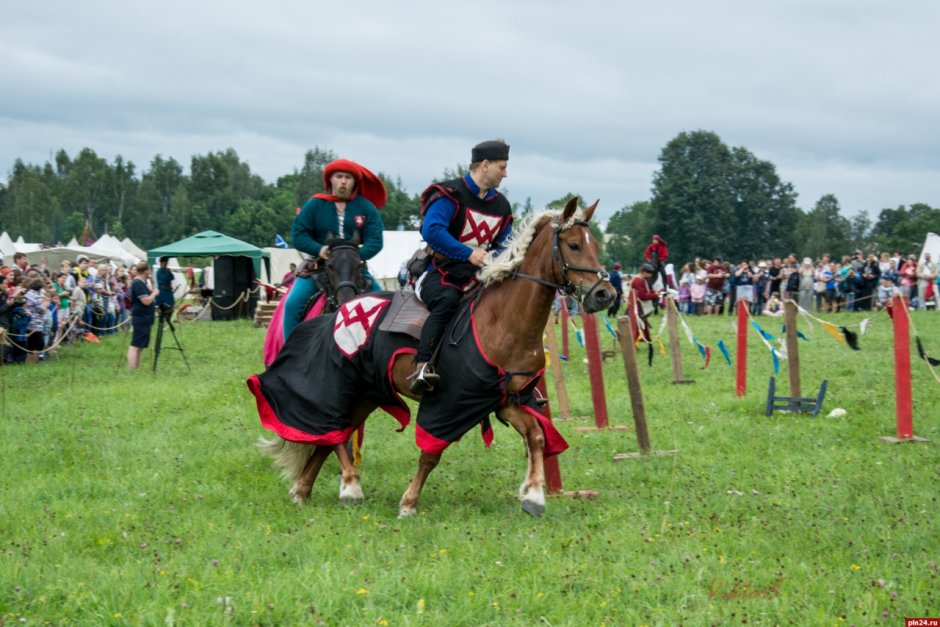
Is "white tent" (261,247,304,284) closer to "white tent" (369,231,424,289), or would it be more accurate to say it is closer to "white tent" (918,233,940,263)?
"white tent" (369,231,424,289)

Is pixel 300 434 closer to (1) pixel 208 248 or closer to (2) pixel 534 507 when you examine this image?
(2) pixel 534 507

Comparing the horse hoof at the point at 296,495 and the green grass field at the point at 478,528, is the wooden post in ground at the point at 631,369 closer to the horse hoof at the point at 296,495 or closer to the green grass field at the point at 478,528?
the green grass field at the point at 478,528

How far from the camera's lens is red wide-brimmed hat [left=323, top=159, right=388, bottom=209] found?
953 cm

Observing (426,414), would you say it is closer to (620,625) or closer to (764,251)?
(620,625)

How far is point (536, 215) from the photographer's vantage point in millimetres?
7348

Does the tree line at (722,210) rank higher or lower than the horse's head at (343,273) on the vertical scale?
higher

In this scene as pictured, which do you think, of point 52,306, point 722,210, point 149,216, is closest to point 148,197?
point 149,216

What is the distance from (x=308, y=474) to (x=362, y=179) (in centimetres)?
310

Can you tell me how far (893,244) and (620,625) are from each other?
88539mm

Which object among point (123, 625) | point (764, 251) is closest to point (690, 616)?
point (123, 625)

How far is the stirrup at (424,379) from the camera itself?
7230mm

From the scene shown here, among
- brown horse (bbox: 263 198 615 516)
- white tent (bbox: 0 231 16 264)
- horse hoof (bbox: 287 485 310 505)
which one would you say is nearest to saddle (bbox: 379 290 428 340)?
brown horse (bbox: 263 198 615 516)

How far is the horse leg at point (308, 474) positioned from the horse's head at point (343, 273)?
1489 mm

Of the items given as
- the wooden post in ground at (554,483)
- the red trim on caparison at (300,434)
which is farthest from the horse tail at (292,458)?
the wooden post in ground at (554,483)
